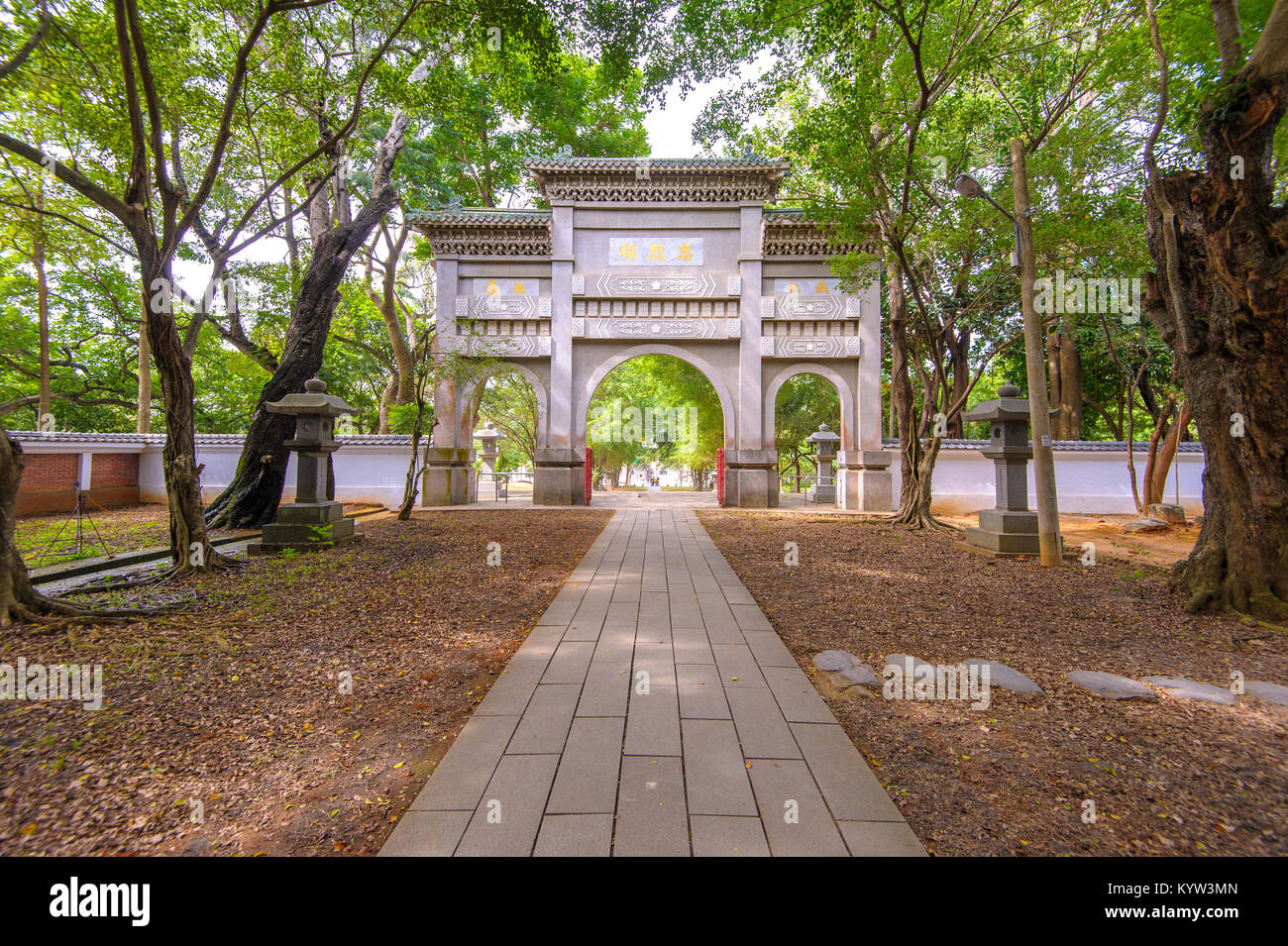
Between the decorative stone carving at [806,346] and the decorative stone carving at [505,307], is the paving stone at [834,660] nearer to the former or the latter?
the decorative stone carving at [806,346]

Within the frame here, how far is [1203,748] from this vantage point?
2234mm

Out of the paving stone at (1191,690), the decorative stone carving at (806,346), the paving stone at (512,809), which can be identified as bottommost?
the paving stone at (1191,690)

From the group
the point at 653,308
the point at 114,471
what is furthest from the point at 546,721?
the point at 114,471

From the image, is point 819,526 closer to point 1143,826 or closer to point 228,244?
point 1143,826

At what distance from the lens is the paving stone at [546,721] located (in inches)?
88.4

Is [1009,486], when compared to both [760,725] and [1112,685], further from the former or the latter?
[760,725]

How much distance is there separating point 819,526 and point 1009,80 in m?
8.92

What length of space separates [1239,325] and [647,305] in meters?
11.0

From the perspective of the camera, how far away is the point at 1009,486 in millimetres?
7152

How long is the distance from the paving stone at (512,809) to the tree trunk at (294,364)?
328 inches

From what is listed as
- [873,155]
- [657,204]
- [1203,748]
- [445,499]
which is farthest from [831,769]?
[657,204]

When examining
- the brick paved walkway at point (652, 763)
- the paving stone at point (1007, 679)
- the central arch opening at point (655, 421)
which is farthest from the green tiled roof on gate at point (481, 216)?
the paving stone at point (1007, 679)

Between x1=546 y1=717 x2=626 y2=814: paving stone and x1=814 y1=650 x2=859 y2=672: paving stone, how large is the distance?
1375 mm

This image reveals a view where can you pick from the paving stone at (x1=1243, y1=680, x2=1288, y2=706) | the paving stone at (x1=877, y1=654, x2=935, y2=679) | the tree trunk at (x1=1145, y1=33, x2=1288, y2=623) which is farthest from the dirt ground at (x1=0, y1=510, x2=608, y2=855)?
the tree trunk at (x1=1145, y1=33, x2=1288, y2=623)
